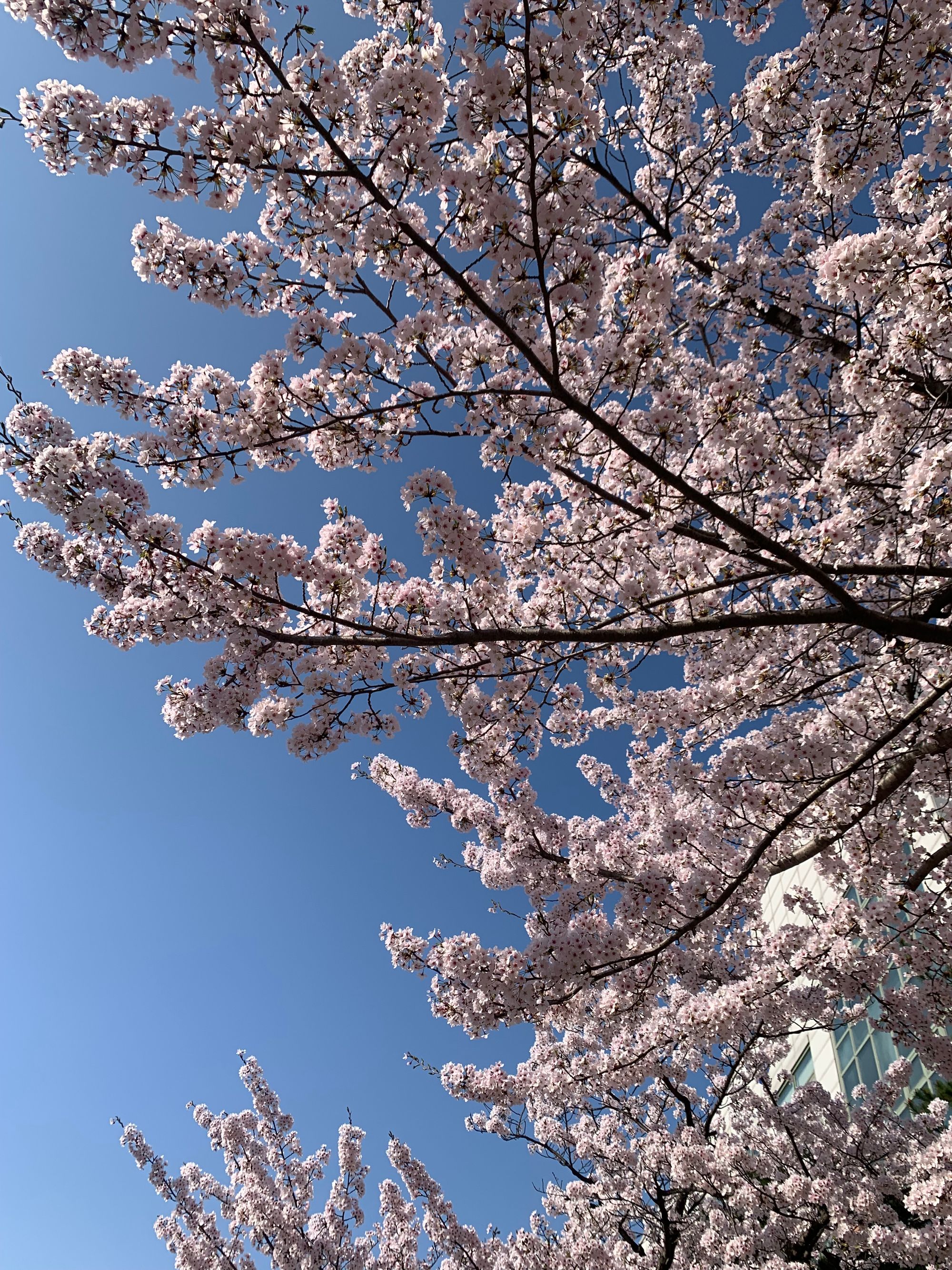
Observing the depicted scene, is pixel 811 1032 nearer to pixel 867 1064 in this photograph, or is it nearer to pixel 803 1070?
pixel 803 1070

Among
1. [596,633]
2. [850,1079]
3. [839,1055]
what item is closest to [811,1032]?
[839,1055]

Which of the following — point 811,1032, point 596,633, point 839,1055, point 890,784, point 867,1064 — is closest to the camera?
point 596,633

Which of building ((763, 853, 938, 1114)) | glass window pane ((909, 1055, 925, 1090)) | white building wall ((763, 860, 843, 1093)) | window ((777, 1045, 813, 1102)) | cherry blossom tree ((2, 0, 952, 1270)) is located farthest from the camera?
window ((777, 1045, 813, 1102))

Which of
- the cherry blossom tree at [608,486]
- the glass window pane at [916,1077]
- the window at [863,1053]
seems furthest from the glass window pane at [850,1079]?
the cherry blossom tree at [608,486]

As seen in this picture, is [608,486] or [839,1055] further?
[839,1055]

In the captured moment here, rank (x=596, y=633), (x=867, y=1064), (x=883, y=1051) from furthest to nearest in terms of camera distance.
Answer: (x=867, y=1064) → (x=883, y=1051) → (x=596, y=633)

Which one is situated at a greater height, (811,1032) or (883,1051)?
(811,1032)

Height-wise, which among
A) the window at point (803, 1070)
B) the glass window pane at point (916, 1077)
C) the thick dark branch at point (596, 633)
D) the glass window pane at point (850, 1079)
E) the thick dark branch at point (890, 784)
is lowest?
the glass window pane at point (916, 1077)

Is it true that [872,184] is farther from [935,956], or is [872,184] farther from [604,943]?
[604,943]

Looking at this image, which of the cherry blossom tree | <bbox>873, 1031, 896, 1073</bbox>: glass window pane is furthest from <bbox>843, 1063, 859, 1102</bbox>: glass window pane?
the cherry blossom tree

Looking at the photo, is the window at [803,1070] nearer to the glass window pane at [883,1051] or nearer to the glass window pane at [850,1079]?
the glass window pane at [850,1079]

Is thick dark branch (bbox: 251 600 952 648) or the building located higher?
thick dark branch (bbox: 251 600 952 648)

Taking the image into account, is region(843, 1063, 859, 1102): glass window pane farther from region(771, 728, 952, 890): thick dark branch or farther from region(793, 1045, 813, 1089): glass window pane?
region(771, 728, 952, 890): thick dark branch

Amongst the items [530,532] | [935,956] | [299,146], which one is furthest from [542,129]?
[935,956]
